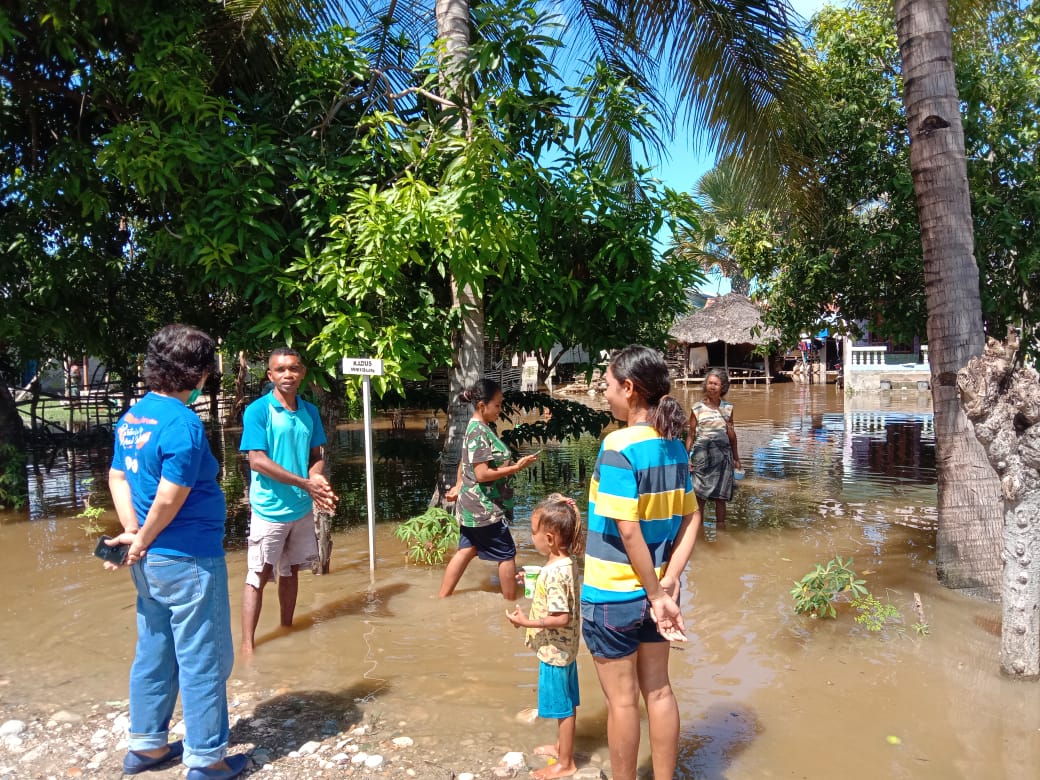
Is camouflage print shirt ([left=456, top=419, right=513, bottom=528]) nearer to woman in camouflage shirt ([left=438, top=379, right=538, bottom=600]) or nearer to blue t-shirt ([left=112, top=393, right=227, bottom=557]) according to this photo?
woman in camouflage shirt ([left=438, top=379, right=538, bottom=600])

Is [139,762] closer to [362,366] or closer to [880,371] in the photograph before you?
[362,366]

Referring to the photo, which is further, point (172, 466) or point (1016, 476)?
point (1016, 476)

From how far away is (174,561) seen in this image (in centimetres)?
317

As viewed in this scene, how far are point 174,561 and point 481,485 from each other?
7.77ft

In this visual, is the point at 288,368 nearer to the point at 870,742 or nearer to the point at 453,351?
the point at 453,351

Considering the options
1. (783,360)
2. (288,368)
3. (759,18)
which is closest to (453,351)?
(288,368)

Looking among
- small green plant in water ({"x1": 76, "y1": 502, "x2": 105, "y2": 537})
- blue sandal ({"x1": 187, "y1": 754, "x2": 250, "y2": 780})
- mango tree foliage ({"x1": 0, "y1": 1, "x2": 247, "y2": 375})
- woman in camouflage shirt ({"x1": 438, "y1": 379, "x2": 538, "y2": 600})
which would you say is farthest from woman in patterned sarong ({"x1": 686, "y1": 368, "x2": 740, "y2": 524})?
small green plant in water ({"x1": 76, "y1": 502, "x2": 105, "y2": 537})

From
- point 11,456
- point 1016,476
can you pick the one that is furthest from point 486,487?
point 11,456

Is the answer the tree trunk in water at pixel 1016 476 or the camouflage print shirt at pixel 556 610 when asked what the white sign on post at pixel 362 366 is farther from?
the tree trunk in water at pixel 1016 476

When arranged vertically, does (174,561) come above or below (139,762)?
above

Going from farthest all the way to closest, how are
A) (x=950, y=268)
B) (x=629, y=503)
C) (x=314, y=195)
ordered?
(x=314, y=195), (x=950, y=268), (x=629, y=503)

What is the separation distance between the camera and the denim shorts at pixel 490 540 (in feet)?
17.2

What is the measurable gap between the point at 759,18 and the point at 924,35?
8.51 ft

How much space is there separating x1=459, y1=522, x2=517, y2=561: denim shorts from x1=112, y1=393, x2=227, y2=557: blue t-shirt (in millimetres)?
2209
